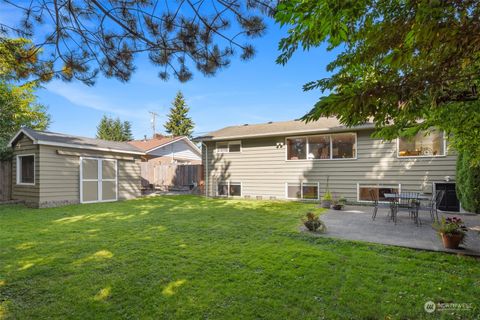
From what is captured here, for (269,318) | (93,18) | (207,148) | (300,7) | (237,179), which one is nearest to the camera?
(300,7)

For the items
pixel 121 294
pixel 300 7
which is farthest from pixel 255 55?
pixel 121 294

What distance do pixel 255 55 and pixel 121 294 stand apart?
3.26 meters

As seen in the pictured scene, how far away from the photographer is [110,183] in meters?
11.4

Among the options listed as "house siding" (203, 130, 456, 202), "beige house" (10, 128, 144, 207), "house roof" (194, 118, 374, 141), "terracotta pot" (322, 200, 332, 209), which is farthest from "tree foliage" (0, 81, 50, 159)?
"terracotta pot" (322, 200, 332, 209)

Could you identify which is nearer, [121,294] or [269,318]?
[269,318]

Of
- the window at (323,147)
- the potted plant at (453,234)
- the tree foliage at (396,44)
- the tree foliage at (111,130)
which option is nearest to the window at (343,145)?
the window at (323,147)

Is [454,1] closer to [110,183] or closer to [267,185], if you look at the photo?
[267,185]

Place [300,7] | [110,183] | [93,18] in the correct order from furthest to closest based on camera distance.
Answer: [110,183], [93,18], [300,7]

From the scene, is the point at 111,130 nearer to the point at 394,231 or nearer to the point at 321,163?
the point at 321,163

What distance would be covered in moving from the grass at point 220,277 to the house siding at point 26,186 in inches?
182

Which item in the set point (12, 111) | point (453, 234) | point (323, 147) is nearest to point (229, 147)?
point (323, 147)

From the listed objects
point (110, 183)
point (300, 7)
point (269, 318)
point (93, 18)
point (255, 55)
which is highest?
point (93, 18)

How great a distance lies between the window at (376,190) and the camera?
8.91 metres

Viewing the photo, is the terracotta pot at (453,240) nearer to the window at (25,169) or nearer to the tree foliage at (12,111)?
the window at (25,169)
